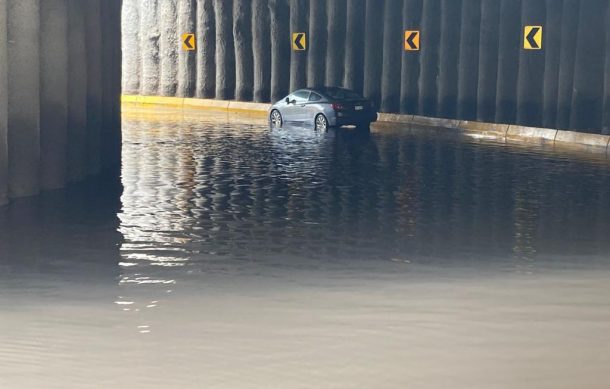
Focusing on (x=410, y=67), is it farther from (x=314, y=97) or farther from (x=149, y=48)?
(x=149, y=48)

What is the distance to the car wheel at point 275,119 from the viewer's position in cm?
3542

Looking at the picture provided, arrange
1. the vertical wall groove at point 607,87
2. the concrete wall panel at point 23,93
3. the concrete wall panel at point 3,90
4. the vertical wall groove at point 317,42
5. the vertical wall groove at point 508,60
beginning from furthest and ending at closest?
the vertical wall groove at point 317,42
the vertical wall groove at point 508,60
the vertical wall groove at point 607,87
the concrete wall panel at point 23,93
the concrete wall panel at point 3,90

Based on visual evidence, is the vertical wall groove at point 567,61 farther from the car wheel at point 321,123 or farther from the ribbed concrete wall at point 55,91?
the ribbed concrete wall at point 55,91

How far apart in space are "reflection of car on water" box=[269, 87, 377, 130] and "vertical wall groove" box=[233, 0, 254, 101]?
26.5 ft

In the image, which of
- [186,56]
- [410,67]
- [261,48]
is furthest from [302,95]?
[186,56]

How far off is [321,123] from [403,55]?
161 inches

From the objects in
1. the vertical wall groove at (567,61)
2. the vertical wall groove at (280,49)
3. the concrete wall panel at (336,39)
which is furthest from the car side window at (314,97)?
the vertical wall groove at (280,49)

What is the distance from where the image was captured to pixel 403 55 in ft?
118

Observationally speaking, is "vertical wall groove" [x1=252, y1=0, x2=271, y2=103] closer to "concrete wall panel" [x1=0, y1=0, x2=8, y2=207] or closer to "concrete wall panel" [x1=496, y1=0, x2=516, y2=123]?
"concrete wall panel" [x1=496, y1=0, x2=516, y2=123]

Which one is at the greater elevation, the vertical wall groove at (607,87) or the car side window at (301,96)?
the vertical wall groove at (607,87)

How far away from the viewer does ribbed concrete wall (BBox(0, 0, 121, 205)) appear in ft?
53.5

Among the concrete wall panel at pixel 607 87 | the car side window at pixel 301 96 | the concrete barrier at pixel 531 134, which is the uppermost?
the concrete wall panel at pixel 607 87

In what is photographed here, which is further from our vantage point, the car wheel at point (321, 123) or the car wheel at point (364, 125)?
the car wheel at point (364, 125)

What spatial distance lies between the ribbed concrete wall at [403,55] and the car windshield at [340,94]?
91.7 inches
